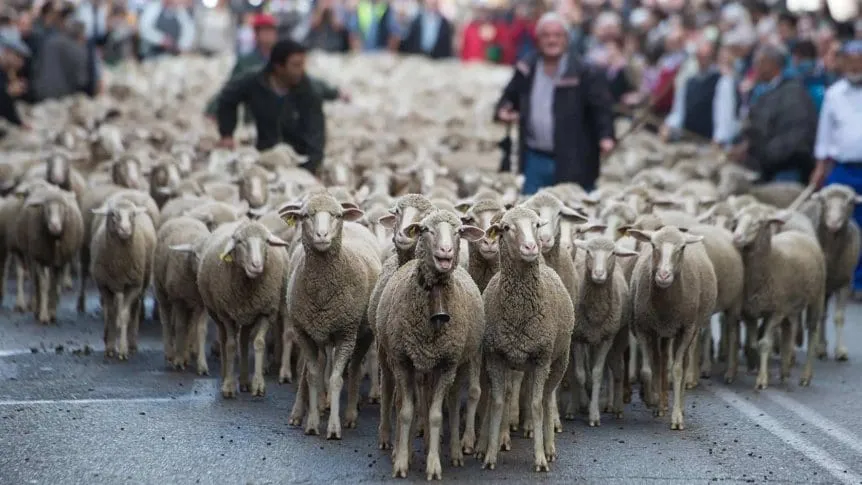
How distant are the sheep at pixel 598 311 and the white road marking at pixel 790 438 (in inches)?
35.5

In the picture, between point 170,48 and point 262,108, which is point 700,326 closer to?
point 262,108

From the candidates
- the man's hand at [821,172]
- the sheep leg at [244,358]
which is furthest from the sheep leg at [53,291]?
the man's hand at [821,172]

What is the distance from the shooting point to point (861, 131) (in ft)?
49.4

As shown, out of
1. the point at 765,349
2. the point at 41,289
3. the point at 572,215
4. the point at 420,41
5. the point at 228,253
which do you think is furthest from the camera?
the point at 420,41

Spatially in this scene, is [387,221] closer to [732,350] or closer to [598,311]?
[598,311]

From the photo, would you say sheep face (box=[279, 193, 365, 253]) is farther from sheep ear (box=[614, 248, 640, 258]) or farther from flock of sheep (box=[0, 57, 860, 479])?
sheep ear (box=[614, 248, 640, 258])

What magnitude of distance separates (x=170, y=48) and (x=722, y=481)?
28605 millimetres

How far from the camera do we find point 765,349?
1173 centimetres

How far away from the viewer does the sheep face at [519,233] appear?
29.0 ft

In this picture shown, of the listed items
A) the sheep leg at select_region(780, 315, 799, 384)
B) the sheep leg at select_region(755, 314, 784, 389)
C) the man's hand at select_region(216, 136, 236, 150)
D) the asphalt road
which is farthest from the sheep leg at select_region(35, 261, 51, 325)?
the sheep leg at select_region(780, 315, 799, 384)

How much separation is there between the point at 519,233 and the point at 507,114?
275 inches

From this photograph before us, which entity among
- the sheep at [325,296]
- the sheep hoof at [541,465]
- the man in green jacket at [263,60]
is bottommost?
the sheep hoof at [541,465]

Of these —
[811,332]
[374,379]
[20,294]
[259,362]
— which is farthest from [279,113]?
[811,332]

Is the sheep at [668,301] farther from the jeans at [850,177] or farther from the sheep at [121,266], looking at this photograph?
the jeans at [850,177]
